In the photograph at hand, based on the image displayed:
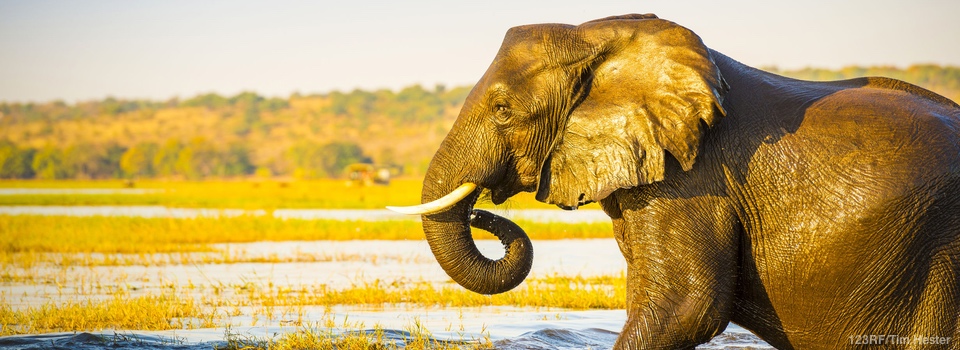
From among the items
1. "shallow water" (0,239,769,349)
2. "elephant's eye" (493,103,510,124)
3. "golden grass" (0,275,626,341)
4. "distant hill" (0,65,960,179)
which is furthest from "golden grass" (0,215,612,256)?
"distant hill" (0,65,960,179)

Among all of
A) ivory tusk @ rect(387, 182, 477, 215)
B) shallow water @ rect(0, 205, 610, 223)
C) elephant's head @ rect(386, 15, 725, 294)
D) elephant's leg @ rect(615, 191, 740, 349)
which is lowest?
elephant's leg @ rect(615, 191, 740, 349)

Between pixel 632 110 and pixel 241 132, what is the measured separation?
141 metres

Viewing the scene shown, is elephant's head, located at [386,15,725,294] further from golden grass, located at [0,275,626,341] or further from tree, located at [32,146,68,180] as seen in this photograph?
tree, located at [32,146,68,180]

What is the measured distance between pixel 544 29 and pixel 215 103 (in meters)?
168

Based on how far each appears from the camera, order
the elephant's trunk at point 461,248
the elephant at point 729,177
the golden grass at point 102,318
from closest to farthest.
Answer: the elephant at point 729,177 < the elephant's trunk at point 461,248 < the golden grass at point 102,318

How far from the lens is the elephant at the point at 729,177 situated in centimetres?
489

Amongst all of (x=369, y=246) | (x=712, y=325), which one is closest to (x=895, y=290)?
(x=712, y=325)

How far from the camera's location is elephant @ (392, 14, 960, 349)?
4891 millimetres

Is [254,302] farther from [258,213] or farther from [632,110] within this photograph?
[258,213]

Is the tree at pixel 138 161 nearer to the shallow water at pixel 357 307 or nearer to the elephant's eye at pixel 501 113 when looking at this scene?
the shallow water at pixel 357 307

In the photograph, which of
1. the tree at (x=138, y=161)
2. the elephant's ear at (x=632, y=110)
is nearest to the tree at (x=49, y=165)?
the tree at (x=138, y=161)

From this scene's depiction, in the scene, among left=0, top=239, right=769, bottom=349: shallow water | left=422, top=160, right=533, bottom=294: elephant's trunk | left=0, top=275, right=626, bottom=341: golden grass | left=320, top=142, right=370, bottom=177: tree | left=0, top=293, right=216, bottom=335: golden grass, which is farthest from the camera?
left=320, top=142, right=370, bottom=177: tree

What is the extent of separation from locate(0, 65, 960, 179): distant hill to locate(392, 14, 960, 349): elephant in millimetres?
99720

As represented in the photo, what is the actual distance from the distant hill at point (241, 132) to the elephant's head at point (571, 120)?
9951 centimetres
